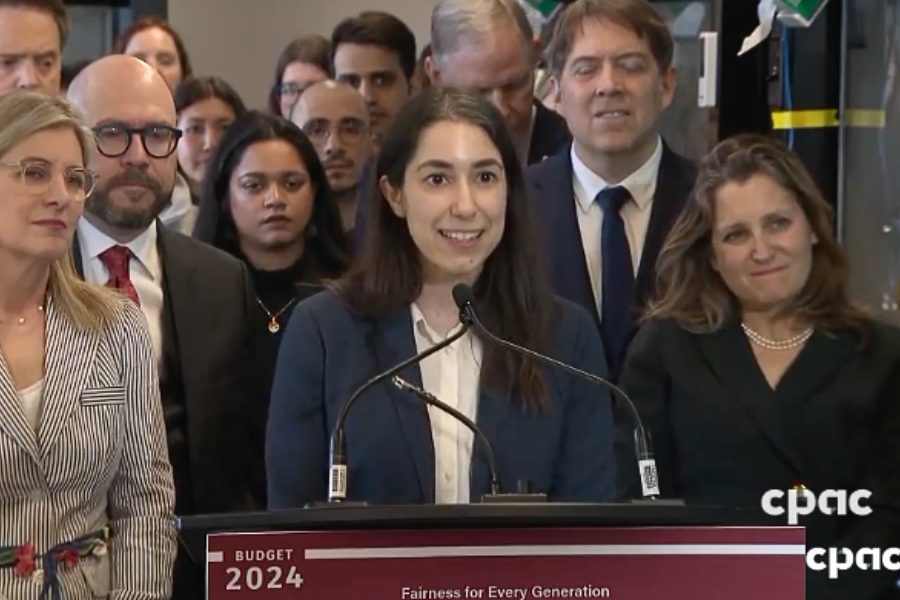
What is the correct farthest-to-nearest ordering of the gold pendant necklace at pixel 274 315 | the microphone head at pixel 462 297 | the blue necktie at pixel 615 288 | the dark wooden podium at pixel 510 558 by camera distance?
the gold pendant necklace at pixel 274 315 → the blue necktie at pixel 615 288 → the microphone head at pixel 462 297 → the dark wooden podium at pixel 510 558

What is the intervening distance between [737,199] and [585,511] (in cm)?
124

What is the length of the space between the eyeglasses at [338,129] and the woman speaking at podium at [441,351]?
56.1 inches

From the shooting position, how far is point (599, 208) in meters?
2.96

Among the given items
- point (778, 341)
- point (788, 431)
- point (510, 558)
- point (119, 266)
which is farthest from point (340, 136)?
point (510, 558)

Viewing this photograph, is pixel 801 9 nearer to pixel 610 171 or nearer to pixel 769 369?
pixel 610 171

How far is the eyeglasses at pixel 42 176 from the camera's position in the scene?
2.20 m

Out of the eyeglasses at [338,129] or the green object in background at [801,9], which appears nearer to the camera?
the green object in background at [801,9]

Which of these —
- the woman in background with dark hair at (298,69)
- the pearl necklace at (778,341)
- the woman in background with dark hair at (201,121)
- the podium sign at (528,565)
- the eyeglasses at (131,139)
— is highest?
the woman in background with dark hair at (298,69)

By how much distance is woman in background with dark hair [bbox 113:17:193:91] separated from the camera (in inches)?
182

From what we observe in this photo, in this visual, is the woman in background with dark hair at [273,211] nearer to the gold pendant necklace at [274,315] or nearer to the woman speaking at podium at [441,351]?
the gold pendant necklace at [274,315]

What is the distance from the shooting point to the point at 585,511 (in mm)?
1565

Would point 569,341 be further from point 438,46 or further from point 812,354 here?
point 438,46

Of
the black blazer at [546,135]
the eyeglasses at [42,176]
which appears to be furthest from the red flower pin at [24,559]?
the black blazer at [546,135]

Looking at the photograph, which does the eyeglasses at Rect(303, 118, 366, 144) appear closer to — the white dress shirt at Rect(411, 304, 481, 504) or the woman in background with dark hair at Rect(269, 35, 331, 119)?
the woman in background with dark hair at Rect(269, 35, 331, 119)
